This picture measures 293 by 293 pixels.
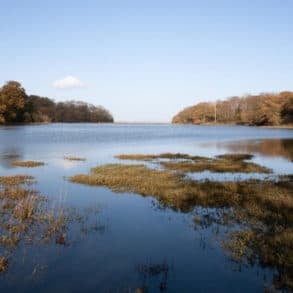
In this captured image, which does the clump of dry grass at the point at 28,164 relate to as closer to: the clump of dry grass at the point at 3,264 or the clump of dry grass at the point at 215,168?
the clump of dry grass at the point at 215,168

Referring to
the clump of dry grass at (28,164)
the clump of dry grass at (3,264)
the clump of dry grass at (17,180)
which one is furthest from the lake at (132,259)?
the clump of dry grass at (28,164)

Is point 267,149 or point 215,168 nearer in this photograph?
point 215,168

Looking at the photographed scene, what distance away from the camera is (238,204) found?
1866 centimetres

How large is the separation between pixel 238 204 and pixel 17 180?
50.3 ft

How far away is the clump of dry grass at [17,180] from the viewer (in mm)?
24372

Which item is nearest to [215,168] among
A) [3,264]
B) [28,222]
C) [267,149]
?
[28,222]

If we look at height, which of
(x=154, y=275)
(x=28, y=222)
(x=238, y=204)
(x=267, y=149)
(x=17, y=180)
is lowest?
(x=267, y=149)

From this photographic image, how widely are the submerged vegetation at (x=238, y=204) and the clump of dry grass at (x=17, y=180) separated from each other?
305cm

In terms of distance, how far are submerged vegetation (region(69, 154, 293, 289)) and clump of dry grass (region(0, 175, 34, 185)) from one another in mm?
3054

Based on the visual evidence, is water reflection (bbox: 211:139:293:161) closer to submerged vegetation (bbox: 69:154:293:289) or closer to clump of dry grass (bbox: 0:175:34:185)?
submerged vegetation (bbox: 69:154:293:289)

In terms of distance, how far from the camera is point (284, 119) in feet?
561

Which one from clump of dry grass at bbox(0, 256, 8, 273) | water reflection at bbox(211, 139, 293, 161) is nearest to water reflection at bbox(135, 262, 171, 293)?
clump of dry grass at bbox(0, 256, 8, 273)

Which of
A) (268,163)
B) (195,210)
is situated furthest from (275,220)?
(268,163)

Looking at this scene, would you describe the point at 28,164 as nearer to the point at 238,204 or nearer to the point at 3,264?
the point at 238,204
